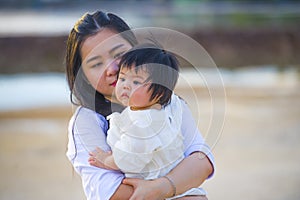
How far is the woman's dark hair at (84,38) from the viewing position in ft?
5.83

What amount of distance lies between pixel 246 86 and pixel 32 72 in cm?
240

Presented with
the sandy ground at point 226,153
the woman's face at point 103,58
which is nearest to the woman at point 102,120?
the woman's face at point 103,58

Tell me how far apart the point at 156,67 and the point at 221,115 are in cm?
37

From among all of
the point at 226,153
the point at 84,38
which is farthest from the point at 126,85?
the point at 226,153

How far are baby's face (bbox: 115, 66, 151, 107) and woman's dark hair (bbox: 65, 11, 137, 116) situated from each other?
18 centimetres

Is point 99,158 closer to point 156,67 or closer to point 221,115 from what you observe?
point 156,67

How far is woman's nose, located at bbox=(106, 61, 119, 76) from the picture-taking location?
1.71 m

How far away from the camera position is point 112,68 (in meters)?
1.72

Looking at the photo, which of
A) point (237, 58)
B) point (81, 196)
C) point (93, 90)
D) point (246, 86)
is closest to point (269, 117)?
point (246, 86)

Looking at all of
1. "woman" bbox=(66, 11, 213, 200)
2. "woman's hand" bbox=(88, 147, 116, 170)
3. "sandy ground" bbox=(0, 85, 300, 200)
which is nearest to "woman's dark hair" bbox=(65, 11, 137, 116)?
"woman" bbox=(66, 11, 213, 200)

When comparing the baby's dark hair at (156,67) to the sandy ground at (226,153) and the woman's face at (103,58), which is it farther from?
the sandy ground at (226,153)

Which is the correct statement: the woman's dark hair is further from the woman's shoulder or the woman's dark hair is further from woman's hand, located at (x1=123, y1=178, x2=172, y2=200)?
woman's hand, located at (x1=123, y1=178, x2=172, y2=200)

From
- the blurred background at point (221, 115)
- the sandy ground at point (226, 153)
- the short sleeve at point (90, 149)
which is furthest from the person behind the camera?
the blurred background at point (221, 115)

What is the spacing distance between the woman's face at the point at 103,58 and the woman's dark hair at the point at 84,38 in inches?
0.5
